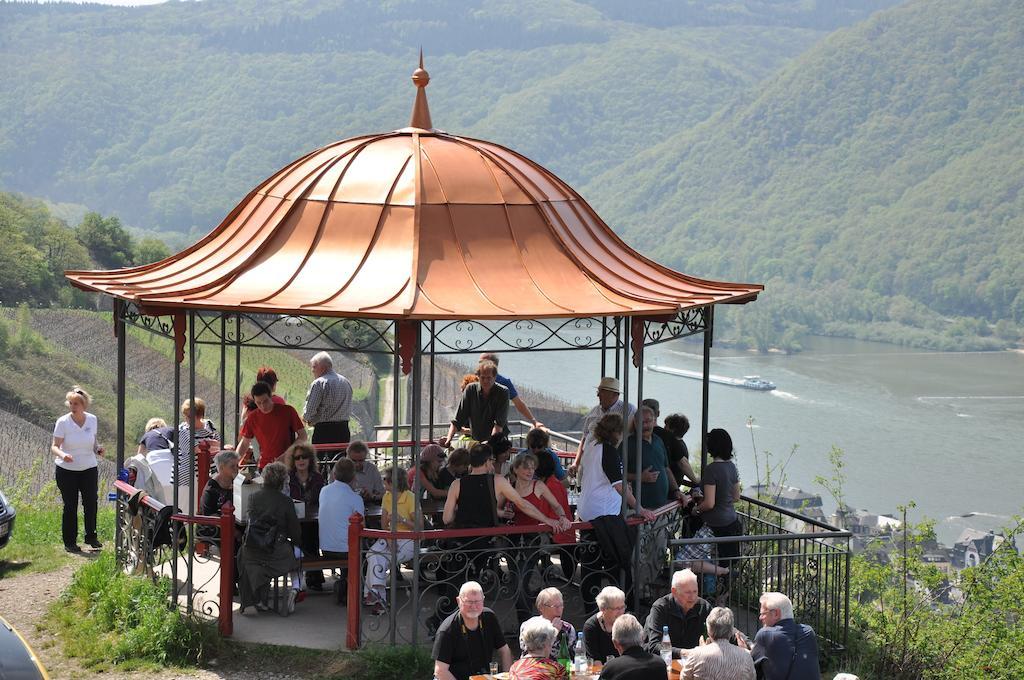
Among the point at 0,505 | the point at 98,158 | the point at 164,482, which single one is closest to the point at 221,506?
the point at 164,482

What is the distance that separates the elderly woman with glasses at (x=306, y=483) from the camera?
9.93 meters

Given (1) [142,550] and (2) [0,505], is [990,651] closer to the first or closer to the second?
(1) [142,550]

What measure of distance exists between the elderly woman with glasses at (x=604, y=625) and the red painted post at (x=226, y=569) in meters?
2.87

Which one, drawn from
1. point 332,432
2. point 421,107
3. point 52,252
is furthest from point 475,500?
→ point 52,252

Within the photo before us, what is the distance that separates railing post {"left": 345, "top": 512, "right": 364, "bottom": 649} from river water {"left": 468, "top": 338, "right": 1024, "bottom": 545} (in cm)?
5540

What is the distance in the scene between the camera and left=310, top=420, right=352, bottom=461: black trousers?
1223cm

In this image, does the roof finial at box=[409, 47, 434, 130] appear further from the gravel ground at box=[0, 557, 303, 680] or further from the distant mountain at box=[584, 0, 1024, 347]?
the distant mountain at box=[584, 0, 1024, 347]

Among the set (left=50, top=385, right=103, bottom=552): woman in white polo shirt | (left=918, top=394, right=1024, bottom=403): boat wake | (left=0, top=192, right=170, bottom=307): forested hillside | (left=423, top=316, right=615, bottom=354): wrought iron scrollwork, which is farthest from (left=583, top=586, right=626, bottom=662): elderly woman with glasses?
(left=918, top=394, right=1024, bottom=403): boat wake

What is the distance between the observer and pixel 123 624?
9602mm

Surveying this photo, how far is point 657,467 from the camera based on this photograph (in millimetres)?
10430

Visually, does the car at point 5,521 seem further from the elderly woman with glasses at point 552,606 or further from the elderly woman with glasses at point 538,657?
the elderly woman with glasses at point 538,657

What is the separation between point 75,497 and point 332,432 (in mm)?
2514

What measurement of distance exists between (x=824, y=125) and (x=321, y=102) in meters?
75.9

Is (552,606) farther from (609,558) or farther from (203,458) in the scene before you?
(203,458)
